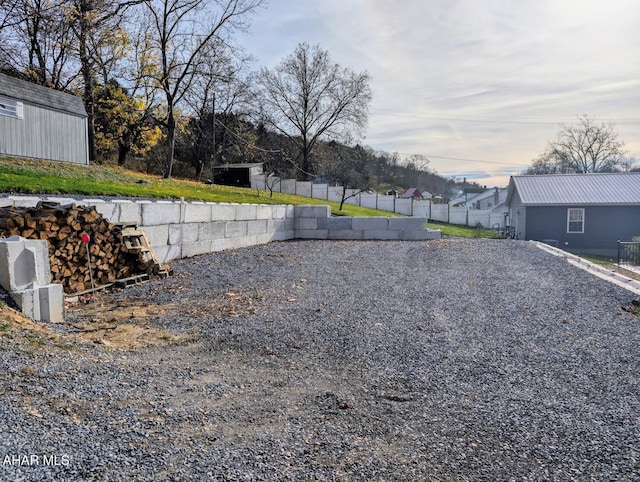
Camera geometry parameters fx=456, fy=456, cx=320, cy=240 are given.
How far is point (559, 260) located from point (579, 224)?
16375 mm

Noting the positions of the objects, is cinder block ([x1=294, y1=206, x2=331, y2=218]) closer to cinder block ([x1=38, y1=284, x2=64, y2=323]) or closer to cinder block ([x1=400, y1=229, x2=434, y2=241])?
cinder block ([x1=400, y1=229, x2=434, y2=241])

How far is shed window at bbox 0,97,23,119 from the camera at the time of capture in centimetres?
1374

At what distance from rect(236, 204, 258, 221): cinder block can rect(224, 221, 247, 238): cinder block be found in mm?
133

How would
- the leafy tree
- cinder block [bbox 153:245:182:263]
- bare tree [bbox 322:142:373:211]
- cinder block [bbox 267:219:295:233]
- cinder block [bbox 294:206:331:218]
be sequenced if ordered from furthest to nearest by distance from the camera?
bare tree [bbox 322:142:373:211]
the leafy tree
cinder block [bbox 294:206:331:218]
cinder block [bbox 267:219:295:233]
cinder block [bbox 153:245:182:263]

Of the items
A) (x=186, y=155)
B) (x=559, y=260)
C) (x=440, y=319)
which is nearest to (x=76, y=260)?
(x=440, y=319)

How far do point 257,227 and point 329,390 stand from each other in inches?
376

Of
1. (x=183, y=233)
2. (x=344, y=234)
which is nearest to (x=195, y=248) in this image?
(x=183, y=233)

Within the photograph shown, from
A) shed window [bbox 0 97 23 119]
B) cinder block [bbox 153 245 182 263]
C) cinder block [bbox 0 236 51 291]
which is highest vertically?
shed window [bbox 0 97 23 119]

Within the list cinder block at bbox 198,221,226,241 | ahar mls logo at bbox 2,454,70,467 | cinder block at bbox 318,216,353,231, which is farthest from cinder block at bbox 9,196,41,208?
cinder block at bbox 318,216,353,231

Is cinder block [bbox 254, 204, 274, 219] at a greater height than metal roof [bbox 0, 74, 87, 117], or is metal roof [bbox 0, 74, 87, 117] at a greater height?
metal roof [bbox 0, 74, 87, 117]

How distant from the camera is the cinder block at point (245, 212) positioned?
11899 millimetres

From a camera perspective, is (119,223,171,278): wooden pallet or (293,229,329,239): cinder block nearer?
(119,223,171,278): wooden pallet

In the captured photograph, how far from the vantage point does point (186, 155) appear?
3559 centimetres

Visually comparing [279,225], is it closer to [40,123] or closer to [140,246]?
[140,246]
